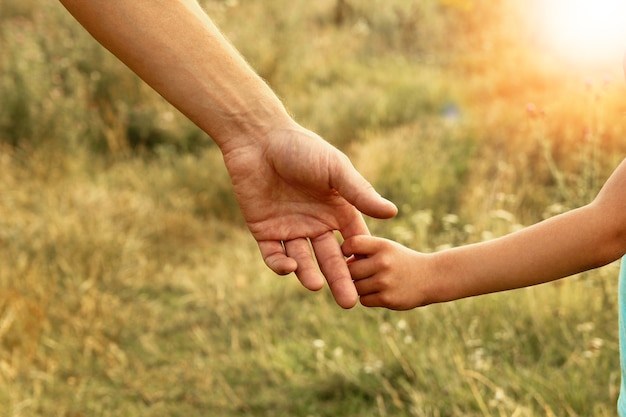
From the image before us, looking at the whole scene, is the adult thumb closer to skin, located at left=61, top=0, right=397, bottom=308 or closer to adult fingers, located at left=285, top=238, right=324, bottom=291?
skin, located at left=61, top=0, right=397, bottom=308

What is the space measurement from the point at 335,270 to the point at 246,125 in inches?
18.2

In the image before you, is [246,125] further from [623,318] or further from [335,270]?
[623,318]

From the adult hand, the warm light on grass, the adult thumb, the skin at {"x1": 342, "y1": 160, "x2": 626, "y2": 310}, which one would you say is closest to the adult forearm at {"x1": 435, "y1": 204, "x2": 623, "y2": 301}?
the skin at {"x1": 342, "y1": 160, "x2": 626, "y2": 310}

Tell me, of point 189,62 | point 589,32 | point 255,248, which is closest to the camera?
point 189,62

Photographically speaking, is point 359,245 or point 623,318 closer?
point 623,318

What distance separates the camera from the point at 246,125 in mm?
1956

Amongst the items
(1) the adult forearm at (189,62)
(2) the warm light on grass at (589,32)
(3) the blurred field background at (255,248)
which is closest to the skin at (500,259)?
(1) the adult forearm at (189,62)

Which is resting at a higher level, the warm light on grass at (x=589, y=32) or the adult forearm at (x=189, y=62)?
the warm light on grass at (x=589, y=32)

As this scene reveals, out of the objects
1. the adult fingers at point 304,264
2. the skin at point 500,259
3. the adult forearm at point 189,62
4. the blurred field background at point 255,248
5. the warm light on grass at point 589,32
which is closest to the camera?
the skin at point 500,259

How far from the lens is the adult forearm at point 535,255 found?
4.67 feet

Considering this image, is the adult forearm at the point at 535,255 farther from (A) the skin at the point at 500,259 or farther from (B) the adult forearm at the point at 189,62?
(B) the adult forearm at the point at 189,62

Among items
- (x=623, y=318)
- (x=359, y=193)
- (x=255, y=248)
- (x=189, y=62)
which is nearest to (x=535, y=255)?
(x=623, y=318)

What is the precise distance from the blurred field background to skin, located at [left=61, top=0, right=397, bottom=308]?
0.75m

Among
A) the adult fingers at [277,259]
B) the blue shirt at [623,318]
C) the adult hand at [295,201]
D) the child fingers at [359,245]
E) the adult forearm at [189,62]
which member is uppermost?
the adult forearm at [189,62]
